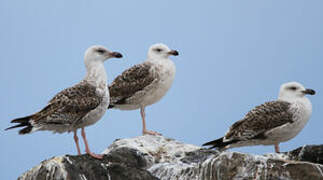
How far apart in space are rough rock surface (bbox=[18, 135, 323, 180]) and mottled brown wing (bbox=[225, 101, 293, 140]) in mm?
770

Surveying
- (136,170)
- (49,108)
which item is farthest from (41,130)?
(136,170)

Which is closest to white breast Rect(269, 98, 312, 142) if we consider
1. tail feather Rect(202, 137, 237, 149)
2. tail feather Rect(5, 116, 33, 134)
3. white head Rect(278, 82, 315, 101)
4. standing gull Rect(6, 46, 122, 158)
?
white head Rect(278, 82, 315, 101)

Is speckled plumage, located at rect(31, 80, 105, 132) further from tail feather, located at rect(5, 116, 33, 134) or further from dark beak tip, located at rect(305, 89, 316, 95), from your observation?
dark beak tip, located at rect(305, 89, 316, 95)

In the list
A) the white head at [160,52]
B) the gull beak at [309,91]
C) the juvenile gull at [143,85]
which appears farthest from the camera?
the white head at [160,52]

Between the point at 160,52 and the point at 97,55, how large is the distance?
127 inches

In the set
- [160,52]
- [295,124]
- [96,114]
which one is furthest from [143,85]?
[295,124]

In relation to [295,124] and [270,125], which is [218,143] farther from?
[295,124]

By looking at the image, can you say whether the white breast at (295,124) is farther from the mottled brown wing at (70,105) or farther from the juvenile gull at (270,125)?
the mottled brown wing at (70,105)

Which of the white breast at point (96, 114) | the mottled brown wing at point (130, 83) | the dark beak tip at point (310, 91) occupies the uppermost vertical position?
the mottled brown wing at point (130, 83)

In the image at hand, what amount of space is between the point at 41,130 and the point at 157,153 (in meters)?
2.80

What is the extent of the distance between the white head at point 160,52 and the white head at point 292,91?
289cm

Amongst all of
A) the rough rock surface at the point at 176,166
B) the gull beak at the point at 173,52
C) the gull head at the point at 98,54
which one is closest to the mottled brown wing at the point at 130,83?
the gull beak at the point at 173,52

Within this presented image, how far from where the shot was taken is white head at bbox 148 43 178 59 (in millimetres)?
14398

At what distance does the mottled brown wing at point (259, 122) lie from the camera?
1241 cm
